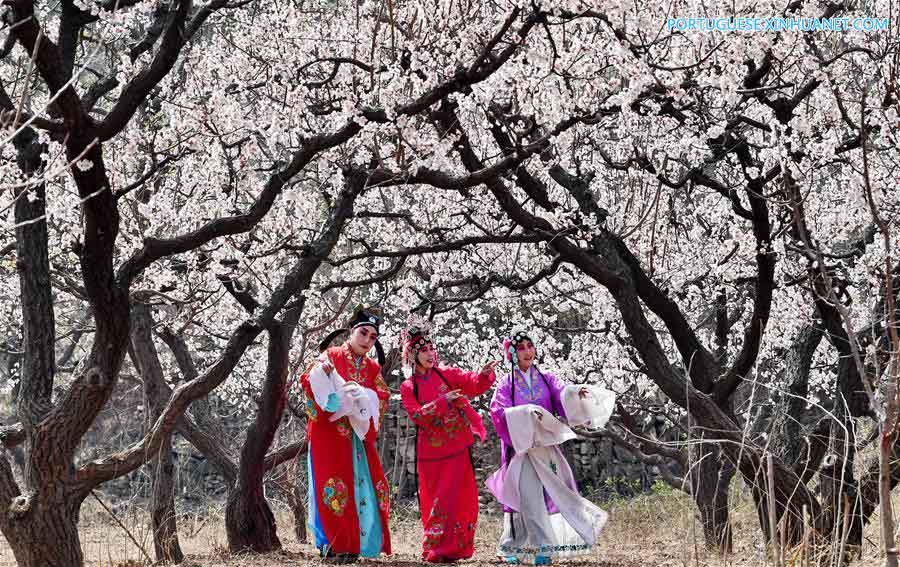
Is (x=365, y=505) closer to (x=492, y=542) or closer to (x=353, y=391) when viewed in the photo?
(x=353, y=391)

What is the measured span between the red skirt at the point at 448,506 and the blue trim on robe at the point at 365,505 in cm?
67

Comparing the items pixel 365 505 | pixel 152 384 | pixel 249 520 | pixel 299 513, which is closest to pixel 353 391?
pixel 365 505

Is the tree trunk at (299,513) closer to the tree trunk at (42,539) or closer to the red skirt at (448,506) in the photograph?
the red skirt at (448,506)

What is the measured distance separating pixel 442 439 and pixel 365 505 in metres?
0.94

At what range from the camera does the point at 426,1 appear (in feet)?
25.1

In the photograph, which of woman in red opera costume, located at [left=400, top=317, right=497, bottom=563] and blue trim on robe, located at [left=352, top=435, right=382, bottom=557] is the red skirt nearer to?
A: woman in red opera costume, located at [left=400, top=317, right=497, bottom=563]

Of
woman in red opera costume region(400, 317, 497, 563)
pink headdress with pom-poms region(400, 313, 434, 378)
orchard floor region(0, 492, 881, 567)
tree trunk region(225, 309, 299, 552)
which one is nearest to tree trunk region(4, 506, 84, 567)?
orchard floor region(0, 492, 881, 567)

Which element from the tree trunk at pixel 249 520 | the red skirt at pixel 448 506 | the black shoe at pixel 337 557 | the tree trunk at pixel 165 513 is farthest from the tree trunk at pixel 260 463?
the red skirt at pixel 448 506

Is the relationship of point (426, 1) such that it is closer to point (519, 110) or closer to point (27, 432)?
point (519, 110)

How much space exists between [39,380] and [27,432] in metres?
0.28

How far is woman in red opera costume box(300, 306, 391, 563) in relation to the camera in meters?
7.55

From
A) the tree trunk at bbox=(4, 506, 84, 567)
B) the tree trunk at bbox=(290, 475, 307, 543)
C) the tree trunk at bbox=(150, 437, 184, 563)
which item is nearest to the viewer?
the tree trunk at bbox=(4, 506, 84, 567)

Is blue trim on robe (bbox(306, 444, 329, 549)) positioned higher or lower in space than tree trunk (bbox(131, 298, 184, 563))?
lower

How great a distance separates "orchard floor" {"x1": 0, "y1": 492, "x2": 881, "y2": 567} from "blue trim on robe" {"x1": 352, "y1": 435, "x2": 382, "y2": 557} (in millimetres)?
120
